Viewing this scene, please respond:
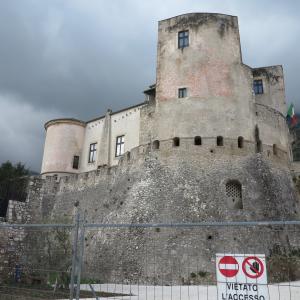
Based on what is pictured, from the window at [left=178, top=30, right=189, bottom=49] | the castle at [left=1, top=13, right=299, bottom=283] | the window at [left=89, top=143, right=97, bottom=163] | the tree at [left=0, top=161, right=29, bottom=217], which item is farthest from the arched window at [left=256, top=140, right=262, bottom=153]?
the tree at [left=0, top=161, right=29, bottom=217]

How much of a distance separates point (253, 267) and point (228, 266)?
0.49 m

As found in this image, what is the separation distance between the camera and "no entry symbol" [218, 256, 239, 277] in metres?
6.80

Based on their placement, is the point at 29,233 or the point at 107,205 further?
the point at 29,233

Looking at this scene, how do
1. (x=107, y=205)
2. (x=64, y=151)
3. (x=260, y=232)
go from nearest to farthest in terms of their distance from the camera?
(x=260, y=232) < (x=107, y=205) < (x=64, y=151)

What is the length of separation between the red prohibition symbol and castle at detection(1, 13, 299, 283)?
12.2 m

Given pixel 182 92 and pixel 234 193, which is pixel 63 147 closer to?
pixel 182 92

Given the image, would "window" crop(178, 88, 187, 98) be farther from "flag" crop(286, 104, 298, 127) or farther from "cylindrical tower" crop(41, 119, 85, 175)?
"cylindrical tower" crop(41, 119, 85, 175)

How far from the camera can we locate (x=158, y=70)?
25.8 m

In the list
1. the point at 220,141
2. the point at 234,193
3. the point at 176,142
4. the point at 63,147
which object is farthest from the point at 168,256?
the point at 63,147

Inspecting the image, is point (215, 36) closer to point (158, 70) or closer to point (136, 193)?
point (158, 70)

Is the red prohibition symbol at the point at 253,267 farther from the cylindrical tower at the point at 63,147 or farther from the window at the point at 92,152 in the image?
the cylindrical tower at the point at 63,147

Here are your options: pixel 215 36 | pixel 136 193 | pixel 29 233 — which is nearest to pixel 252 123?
pixel 215 36

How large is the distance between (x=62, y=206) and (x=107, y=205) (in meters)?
6.34

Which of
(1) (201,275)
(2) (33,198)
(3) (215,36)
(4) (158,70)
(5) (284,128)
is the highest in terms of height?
(3) (215,36)
